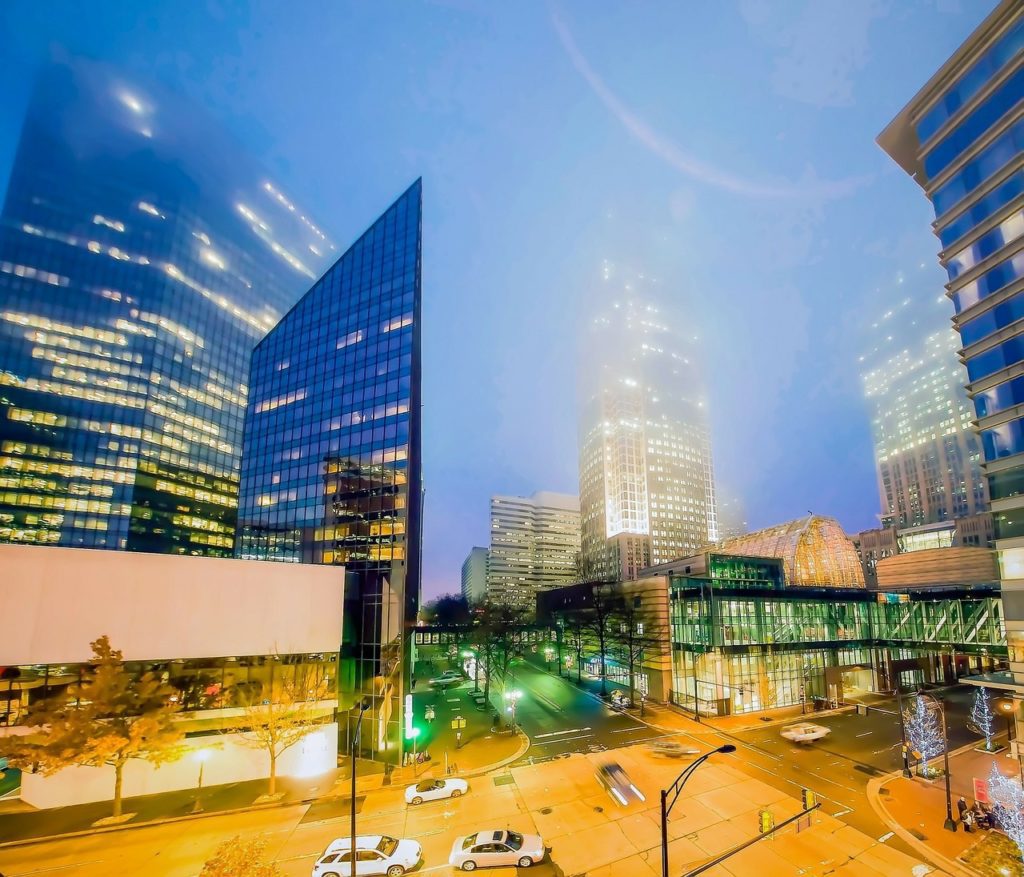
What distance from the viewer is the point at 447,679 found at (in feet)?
218

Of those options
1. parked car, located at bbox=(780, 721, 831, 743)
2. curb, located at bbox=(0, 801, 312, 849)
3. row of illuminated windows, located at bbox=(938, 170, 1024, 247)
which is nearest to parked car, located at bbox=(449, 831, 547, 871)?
curb, located at bbox=(0, 801, 312, 849)

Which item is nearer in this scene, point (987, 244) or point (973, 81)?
point (987, 244)

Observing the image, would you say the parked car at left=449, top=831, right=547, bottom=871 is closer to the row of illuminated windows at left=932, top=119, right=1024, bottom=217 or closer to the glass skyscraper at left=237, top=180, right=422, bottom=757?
the glass skyscraper at left=237, top=180, right=422, bottom=757

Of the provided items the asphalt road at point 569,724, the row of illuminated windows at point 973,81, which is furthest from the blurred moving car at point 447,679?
the row of illuminated windows at point 973,81

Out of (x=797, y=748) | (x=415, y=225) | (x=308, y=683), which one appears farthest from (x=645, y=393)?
Answer: (x=308, y=683)

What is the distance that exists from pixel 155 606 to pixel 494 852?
2199cm

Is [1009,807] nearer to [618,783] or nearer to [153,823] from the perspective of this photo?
[618,783]

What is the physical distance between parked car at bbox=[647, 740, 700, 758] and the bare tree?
23.7 meters

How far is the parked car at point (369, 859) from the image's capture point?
61.3 ft

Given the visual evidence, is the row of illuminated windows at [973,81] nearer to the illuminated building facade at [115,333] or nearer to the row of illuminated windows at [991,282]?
the row of illuminated windows at [991,282]

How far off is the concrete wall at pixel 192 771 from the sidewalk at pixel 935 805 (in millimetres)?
31950

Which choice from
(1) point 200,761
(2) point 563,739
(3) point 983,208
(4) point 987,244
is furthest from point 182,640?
(3) point 983,208

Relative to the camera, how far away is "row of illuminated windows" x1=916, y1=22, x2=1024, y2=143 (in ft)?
90.3

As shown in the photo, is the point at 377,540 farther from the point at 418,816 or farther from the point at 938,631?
the point at 938,631
